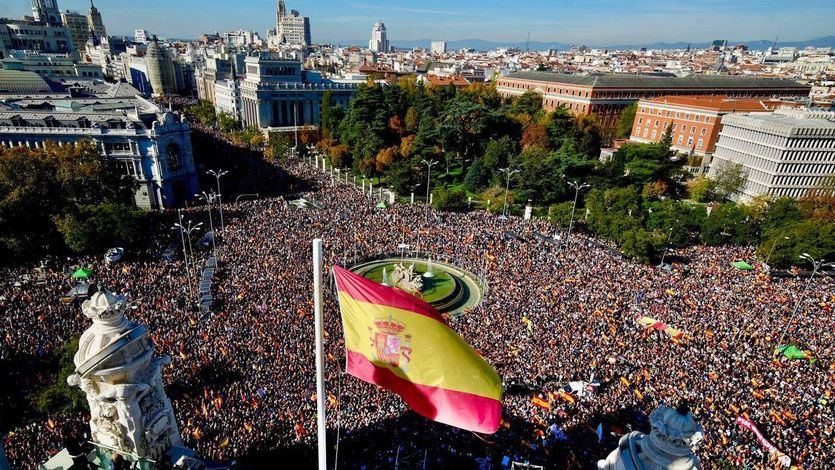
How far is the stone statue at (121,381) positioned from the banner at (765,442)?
19206 mm

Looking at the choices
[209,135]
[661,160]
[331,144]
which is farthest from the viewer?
[209,135]

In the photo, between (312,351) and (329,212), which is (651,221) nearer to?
(329,212)

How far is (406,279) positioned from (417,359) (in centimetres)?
2167

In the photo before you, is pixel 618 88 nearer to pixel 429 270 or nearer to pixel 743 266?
pixel 743 266

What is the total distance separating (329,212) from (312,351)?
1989 cm

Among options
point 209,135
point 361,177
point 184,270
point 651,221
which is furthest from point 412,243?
point 209,135

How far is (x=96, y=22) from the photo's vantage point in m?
170

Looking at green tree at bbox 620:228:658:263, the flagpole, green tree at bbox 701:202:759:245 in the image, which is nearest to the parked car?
the flagpole

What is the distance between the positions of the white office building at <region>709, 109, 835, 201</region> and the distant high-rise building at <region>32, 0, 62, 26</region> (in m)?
165

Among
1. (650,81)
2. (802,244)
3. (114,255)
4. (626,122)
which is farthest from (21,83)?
(650,81)

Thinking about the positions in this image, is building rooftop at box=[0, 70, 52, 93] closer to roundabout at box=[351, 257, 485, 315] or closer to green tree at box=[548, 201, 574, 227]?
roundabout at box=[351, 257, 485, 315]

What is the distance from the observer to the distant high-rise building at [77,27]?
157m

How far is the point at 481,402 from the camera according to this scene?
30.6 ft

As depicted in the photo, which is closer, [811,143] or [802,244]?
[802,244]
